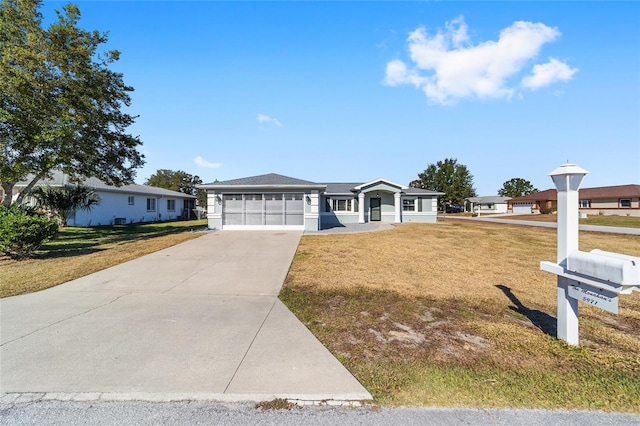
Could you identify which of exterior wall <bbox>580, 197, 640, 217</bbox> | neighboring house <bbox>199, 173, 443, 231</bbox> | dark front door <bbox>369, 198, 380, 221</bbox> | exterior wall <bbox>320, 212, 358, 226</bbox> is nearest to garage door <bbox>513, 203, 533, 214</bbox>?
exterior wall <bbox>580, 197, 640, 217</bbox>

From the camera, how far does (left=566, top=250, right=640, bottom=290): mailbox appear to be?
285 centimetres

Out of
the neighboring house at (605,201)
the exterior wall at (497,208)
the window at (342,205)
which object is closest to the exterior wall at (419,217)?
the window at (342,205)

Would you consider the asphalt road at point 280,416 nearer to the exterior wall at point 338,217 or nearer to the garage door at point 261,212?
the garage door at point 261,212

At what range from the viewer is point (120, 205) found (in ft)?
79.1

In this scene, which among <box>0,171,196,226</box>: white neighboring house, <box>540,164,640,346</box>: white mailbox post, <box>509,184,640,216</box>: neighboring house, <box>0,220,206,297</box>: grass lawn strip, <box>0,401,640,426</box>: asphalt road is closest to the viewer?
<box>0,401,640,426</box>: asphalt road

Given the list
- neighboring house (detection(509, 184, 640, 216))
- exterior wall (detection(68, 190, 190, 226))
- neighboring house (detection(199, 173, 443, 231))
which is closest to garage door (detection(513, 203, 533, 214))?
neighboring house (detection(509, 184, 640, 216))

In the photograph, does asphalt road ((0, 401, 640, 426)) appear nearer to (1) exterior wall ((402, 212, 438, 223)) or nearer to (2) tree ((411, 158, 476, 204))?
(1) exterior wall ((402, 212, 438, 223))

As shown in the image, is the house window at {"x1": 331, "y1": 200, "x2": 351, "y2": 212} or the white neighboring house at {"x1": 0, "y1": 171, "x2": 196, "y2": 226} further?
the house window at {"x1": 331, "y1": 200, "x2": 351, "y2": 212}

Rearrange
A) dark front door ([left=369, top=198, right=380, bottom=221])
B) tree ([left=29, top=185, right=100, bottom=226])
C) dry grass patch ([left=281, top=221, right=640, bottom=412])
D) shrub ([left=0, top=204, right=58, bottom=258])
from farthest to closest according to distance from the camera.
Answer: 1. dark front door ([left=369, top=198, right=380, bottom=221])
2. tree ([left=29, top=185, right=100, bottom=226])
3. shrub ([left=0, top=204, right=58, bottom=258])
4. dry grass patch ([left=281, top=221, right=640, bottom=412])

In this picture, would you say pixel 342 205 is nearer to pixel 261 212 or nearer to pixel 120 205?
pixel 261 212

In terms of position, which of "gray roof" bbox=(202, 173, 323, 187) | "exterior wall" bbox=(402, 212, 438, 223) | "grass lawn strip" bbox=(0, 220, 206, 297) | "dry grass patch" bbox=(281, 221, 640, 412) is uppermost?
"gray roof" bbox=(202, 173, 323, 187)

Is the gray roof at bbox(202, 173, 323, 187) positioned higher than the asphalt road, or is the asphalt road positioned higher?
the gray roof at bbox(202, 173, 323, 187)

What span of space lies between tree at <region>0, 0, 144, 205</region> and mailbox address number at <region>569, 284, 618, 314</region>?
15.7m

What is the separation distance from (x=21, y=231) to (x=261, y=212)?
34.5ft
